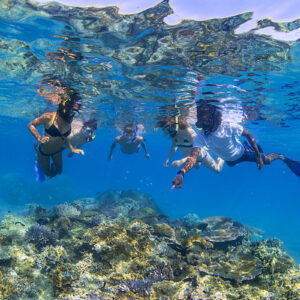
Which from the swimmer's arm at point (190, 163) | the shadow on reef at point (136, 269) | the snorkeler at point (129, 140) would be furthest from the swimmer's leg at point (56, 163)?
the swimmer's arm at point (190, 163)

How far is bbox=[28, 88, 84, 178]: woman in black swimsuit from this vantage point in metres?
8.15

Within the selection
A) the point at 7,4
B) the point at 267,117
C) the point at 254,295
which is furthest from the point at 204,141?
the point at 267,117

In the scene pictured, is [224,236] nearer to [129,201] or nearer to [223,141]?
[223,141]

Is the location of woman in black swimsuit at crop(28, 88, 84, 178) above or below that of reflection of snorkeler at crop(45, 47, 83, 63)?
below

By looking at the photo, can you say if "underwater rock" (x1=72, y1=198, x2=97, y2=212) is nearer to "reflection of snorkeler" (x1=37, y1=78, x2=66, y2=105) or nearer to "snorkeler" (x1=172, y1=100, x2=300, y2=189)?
"reflection of snorkeler" (x1=37, y1=78, x2=66, y2=105)

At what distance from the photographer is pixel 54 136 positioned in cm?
867

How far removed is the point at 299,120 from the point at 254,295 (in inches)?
831

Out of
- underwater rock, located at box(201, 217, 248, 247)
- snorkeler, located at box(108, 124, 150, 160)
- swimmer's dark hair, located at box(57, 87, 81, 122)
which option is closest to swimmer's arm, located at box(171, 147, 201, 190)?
underwater rock, located at box(201, 217, 248, 247)

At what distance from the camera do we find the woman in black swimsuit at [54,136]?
815 centimetres

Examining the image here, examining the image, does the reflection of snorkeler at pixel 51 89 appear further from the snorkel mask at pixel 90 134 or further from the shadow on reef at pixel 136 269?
the shadow on reef at pixel 136 269

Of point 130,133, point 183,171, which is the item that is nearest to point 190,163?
point 183,171

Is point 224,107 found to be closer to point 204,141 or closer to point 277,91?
point 277,91

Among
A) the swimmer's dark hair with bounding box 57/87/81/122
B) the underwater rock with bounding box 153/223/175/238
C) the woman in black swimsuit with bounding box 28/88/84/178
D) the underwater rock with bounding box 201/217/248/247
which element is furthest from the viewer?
the swimmer's dark hair with bounding box 57/87/81/122

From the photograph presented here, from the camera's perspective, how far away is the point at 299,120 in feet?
66.6
